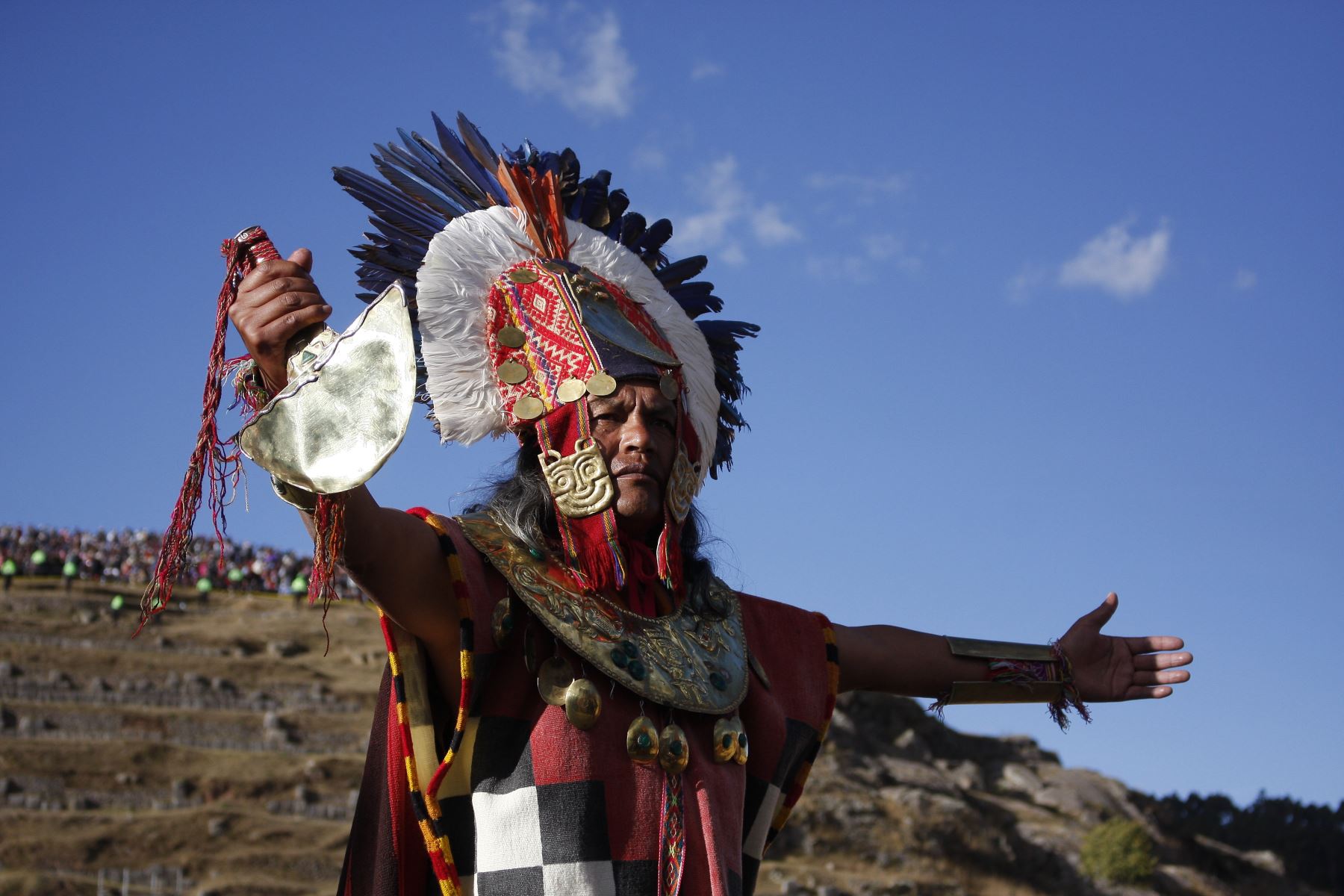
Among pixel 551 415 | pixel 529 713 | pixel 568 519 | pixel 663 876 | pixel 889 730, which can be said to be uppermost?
pixel 889 730

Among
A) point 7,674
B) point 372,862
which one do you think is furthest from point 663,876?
point 7,674

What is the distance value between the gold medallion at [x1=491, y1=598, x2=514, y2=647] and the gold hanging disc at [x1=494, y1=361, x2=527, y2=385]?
2.40 ft

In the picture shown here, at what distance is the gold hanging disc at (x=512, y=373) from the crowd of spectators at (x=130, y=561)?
4260cm

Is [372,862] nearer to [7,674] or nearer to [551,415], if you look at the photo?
[551,415]

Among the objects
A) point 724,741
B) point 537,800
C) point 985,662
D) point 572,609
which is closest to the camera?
point 537,800

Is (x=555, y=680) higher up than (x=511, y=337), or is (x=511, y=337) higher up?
(x=511, y=337)

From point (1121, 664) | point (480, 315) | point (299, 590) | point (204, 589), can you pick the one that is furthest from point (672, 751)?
point (299, 590)

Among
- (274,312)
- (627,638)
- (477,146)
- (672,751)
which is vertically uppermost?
(477,146)

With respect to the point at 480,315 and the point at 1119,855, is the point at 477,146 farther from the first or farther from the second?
the point at 1119,855

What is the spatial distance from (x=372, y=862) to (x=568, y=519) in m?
1.06

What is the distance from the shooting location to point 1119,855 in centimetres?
3297

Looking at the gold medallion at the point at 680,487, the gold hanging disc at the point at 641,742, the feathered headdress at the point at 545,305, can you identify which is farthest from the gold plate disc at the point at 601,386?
the gold hanging disc at the point at 641,742

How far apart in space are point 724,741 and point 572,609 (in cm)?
57

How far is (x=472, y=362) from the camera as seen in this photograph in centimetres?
441
